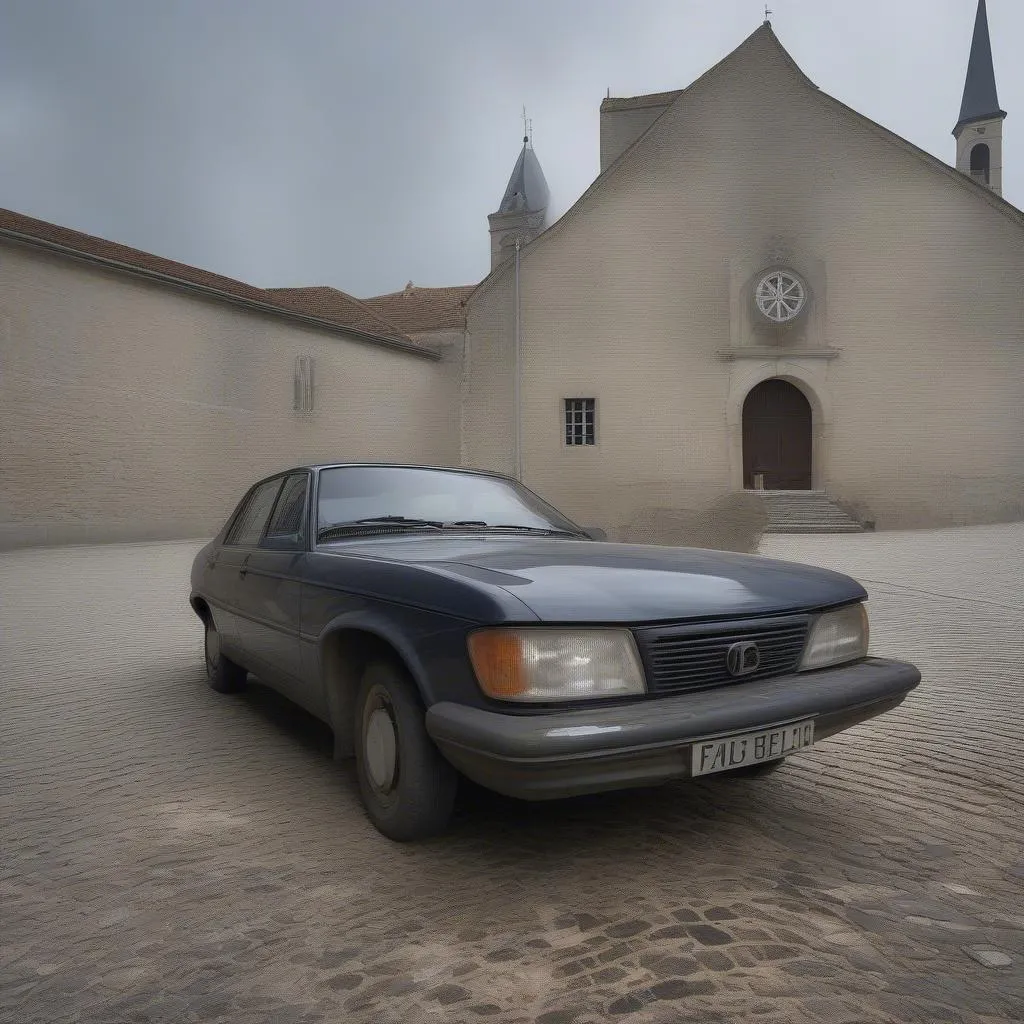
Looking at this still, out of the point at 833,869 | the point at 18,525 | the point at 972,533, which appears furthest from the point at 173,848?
the point at 972,533

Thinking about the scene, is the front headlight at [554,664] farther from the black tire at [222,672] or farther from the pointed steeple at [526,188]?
the pointed steeple at [526,188]

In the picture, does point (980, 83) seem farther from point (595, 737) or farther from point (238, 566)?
point (595, 737)

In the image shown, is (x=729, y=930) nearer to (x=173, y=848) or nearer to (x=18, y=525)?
(x=173, y=848)

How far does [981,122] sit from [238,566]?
1848 inches

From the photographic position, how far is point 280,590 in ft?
11.8

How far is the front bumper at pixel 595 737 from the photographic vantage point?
2.21m

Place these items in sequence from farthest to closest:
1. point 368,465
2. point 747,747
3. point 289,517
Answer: point 368,465 < point 289,517 < point 747,747

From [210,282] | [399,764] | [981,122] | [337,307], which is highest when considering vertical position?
[981,122]

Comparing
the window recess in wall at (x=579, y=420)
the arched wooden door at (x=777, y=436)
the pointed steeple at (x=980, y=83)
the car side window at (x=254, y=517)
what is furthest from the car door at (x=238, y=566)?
the pointed steeple at (x=980, y=83)

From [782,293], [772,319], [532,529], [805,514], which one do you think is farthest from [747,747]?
[782,293]

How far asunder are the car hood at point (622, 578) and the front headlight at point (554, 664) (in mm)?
62

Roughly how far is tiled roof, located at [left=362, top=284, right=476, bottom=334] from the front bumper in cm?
2108

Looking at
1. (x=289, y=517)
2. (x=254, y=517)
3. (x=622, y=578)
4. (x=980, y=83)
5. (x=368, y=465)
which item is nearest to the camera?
(x=622, y=578)

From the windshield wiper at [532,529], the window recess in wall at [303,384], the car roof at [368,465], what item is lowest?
the windshield wiper at [532,529]
